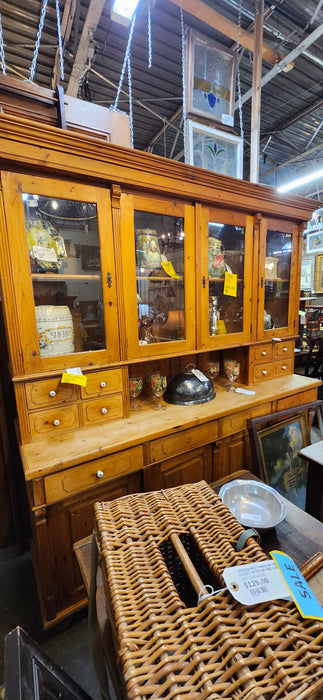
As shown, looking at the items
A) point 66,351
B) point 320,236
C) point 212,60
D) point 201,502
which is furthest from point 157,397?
point 320,236

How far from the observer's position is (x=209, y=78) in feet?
5.90

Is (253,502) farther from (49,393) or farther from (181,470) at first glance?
(49,393)

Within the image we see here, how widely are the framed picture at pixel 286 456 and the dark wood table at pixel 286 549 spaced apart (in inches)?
21.7

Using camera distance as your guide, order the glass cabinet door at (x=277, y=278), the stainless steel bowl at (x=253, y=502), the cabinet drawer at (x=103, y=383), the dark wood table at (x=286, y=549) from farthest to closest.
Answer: the glass cabinet door at (x=277, y=278)
the cabinet drawer at (x=103, y=383)
the stainless steel bowl at (x=253, y=502)
the dark wood table at (x=286, y=549)

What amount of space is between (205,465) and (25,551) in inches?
49.2

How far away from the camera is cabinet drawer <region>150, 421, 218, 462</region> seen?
1402 mm

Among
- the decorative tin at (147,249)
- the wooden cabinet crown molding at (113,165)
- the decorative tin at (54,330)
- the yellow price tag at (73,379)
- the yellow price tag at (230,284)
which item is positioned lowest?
the yellow price tag at (73,379)

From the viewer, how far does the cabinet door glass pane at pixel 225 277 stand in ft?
5.84

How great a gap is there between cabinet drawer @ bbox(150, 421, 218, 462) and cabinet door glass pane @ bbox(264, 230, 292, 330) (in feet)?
3.10

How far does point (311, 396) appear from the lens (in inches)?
84.5

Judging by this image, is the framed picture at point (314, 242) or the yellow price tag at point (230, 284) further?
the framed picture at point (314, 242)

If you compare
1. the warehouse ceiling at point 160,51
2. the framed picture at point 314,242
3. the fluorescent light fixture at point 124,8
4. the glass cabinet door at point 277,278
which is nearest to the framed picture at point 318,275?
the framed picture at point 314,242

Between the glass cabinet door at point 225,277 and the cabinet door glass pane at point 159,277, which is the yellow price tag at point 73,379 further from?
the glass cabinet door at point 225,277

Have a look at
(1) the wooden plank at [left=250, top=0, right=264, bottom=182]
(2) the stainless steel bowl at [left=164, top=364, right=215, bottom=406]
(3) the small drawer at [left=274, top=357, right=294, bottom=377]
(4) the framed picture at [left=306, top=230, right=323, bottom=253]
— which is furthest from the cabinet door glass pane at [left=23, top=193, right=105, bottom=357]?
(4) the framed picture at [left=306, top=230, right=323, bottom=253]
